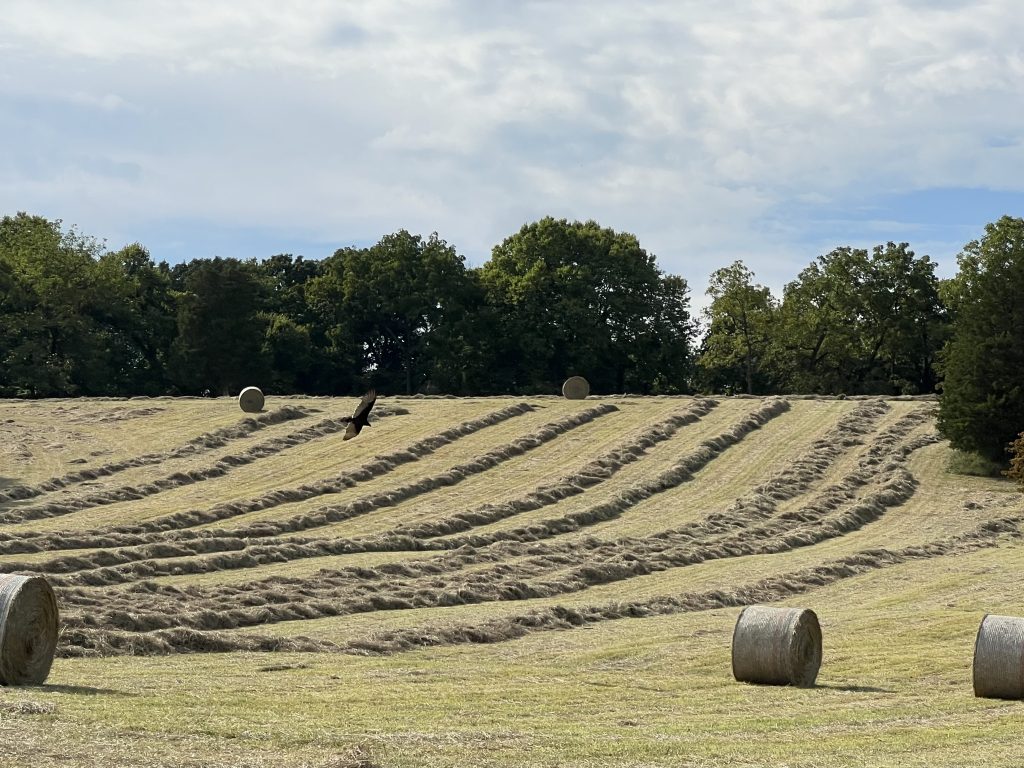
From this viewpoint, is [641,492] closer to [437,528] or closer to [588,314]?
[437,528]

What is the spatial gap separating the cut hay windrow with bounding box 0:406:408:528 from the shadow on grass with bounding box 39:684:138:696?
16714 mm

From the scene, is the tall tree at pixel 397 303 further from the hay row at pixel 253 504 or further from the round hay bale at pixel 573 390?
the hay row at pixel 253 504

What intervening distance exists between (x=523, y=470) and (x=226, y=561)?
16.8 m

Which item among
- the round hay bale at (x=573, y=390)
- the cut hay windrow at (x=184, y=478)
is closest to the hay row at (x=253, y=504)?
the cut hay windrow at (x=184, y=478)

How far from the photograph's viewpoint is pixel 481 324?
80.0 meters

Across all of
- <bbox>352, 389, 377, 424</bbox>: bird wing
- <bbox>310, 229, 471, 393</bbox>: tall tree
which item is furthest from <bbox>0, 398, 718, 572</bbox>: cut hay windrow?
<bbox>310, 229, 471, 393</bbox>: tall tree

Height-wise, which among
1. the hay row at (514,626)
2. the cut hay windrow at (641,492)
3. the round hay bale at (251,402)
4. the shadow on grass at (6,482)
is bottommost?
the hay row at (514,626)

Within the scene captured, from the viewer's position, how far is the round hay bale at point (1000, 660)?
17.3m

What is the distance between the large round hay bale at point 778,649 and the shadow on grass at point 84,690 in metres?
7.54

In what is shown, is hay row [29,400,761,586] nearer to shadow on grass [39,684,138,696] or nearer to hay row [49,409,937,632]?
hay row [49,409,937,632]

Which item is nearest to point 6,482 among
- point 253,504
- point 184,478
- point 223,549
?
point 184,478

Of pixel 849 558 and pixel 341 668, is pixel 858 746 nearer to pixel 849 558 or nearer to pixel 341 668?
pixel 341 668

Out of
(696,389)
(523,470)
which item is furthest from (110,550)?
(696,389)

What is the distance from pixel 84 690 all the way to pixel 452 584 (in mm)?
12801
